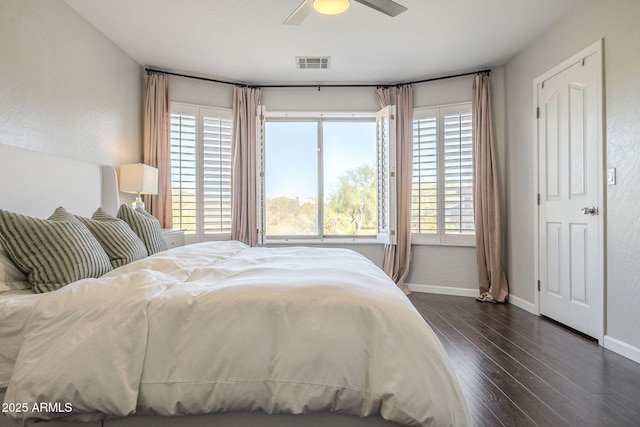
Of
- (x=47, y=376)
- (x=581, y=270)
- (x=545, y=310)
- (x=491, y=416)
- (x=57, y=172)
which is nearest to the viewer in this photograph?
(x=47, y=376)

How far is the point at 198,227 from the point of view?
4.23 meters

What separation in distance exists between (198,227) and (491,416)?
11.7ft

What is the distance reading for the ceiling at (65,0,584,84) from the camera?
283cm

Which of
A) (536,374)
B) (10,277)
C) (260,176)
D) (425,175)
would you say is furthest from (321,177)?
(10,277)

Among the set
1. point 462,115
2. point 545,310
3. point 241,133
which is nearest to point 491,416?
point 545,310

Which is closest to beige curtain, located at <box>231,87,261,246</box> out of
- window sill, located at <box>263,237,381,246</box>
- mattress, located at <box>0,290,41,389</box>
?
window sill, located at <box>263,237,381,246</box>

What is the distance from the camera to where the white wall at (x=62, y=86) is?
2309 millimetres

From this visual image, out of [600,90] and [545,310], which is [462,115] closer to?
[600,90]

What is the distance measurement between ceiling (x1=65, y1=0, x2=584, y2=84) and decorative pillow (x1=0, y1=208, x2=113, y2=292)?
2101 mm

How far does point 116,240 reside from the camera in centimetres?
198

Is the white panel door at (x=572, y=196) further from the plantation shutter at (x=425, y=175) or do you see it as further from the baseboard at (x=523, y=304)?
the plantation shutter at (x=425, y=175)

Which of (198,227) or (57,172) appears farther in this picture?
(198,227)

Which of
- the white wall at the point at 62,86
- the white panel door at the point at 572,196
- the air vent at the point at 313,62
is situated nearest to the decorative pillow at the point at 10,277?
the white wall at the point at 62,86

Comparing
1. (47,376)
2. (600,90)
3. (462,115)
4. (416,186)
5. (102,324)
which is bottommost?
(47,376)
